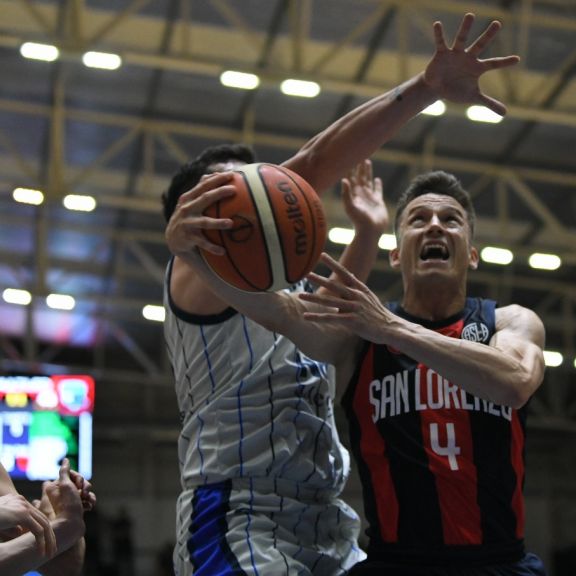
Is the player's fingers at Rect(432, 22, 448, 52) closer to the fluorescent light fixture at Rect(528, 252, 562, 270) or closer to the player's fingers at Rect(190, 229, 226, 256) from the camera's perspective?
the player's fingers at Rect(190, 229, 226, 256)

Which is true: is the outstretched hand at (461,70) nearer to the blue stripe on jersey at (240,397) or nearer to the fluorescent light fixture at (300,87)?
the blue stripe on jersey at (240,397)

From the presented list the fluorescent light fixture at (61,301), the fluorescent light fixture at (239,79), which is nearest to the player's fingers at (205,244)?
the fluorescent light fixture at (239,79)

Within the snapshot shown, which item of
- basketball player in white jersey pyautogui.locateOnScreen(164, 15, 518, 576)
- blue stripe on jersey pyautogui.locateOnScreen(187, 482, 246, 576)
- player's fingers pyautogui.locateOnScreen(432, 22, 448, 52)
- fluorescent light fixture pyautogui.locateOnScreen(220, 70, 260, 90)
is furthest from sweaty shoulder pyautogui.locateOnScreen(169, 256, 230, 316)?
fluorescent light fixture pyautogui.locateOnScreen(220, 70, 260, 90)

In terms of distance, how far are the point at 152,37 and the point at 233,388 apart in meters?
9.36

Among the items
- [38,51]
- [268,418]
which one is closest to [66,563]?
[268,418]

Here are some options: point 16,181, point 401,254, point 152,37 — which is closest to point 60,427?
point 16,181

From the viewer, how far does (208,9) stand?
1257 cm

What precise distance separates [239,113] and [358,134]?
998cm

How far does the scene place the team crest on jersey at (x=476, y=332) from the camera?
4.27 meters

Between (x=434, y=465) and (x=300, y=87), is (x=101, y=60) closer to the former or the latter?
(x=300, y=87)

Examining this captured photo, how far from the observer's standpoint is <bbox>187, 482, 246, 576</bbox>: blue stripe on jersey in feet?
13.1

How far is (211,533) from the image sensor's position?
4078mm

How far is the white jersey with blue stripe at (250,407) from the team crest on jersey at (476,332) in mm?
546

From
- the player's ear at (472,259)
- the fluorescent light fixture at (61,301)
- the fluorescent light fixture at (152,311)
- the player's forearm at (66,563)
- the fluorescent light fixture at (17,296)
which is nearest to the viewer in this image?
the player's forearm at (66,563)
